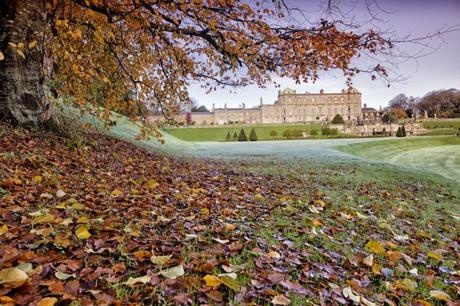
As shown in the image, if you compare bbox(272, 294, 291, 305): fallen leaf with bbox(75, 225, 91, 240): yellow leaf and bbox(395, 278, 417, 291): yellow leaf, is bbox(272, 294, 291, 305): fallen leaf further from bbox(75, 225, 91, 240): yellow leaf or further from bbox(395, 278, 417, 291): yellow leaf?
bbox(75, 225, 91, 240): yellow leaf

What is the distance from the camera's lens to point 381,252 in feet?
9.56

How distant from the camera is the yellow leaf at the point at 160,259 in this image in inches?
80.7

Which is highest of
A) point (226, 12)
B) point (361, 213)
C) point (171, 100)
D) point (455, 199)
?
point (226, 12)

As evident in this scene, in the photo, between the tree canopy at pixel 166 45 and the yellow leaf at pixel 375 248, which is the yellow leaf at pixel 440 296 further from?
the tree canopy at pixel 166 45

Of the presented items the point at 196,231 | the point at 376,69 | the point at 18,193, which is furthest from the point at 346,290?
the point at 376,69

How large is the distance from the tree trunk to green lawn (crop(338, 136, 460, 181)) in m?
14.8

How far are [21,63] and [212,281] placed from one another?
19.2ft

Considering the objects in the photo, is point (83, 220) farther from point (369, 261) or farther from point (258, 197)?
point (258, 197)

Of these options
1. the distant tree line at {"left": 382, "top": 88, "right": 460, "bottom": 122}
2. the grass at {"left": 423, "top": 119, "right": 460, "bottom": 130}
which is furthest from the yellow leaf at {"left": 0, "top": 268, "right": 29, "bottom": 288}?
the distant tree line at {"left": 382, "top": 88, "right": 460, "bottom": 122}

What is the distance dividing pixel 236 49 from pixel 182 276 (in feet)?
20.0

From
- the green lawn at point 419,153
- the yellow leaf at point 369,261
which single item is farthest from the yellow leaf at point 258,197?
the green lawn at point 419,153

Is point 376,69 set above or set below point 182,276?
above

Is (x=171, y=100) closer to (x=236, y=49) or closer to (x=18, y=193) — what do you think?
(x=236, y=49)

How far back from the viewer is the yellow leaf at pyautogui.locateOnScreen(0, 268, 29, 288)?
157 centimetres
